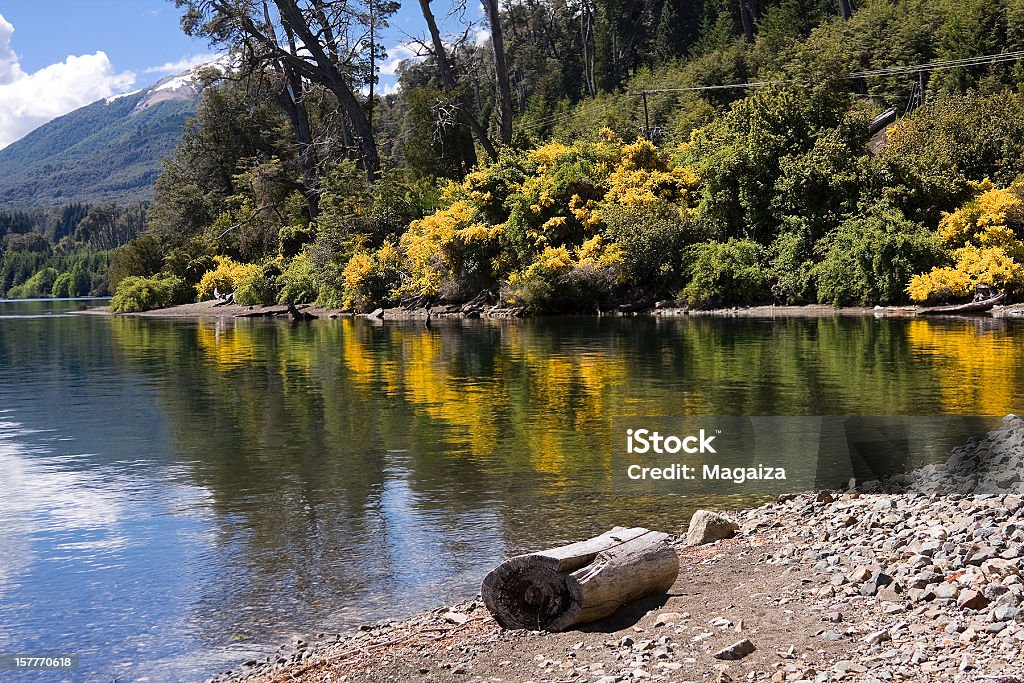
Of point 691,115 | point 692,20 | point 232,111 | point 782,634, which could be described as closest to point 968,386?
point 782,634

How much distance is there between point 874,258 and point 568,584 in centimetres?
3206

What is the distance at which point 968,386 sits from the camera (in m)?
17.0

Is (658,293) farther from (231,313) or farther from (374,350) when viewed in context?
(231,313)

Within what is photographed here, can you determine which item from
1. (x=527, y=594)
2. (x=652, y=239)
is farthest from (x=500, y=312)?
(x=527, y=594)

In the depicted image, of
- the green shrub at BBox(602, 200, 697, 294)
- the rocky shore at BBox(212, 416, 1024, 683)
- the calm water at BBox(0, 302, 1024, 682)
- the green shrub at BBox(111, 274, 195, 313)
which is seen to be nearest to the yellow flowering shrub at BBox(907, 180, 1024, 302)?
the calm water at BBox(0, 302, 1024, 682)

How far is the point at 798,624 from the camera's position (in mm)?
6375

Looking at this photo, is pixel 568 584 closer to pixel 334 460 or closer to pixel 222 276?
pixel 334 460

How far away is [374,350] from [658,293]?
54.1ft

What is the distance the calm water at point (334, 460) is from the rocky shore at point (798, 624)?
93cm

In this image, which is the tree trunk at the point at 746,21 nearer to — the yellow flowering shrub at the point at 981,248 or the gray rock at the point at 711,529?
the yellow flowering shrub at the point at 981,248

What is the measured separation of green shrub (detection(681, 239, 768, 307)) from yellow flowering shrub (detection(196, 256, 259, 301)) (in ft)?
92.8

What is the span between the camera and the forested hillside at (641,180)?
127 feet

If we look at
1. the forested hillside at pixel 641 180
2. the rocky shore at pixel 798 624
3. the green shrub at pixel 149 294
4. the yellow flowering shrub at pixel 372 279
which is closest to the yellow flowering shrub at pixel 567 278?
the forested hillside at pixel 641 180

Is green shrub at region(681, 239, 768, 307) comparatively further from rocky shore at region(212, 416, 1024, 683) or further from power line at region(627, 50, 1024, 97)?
rocky shore at region(212, 416, 1024, 683)
